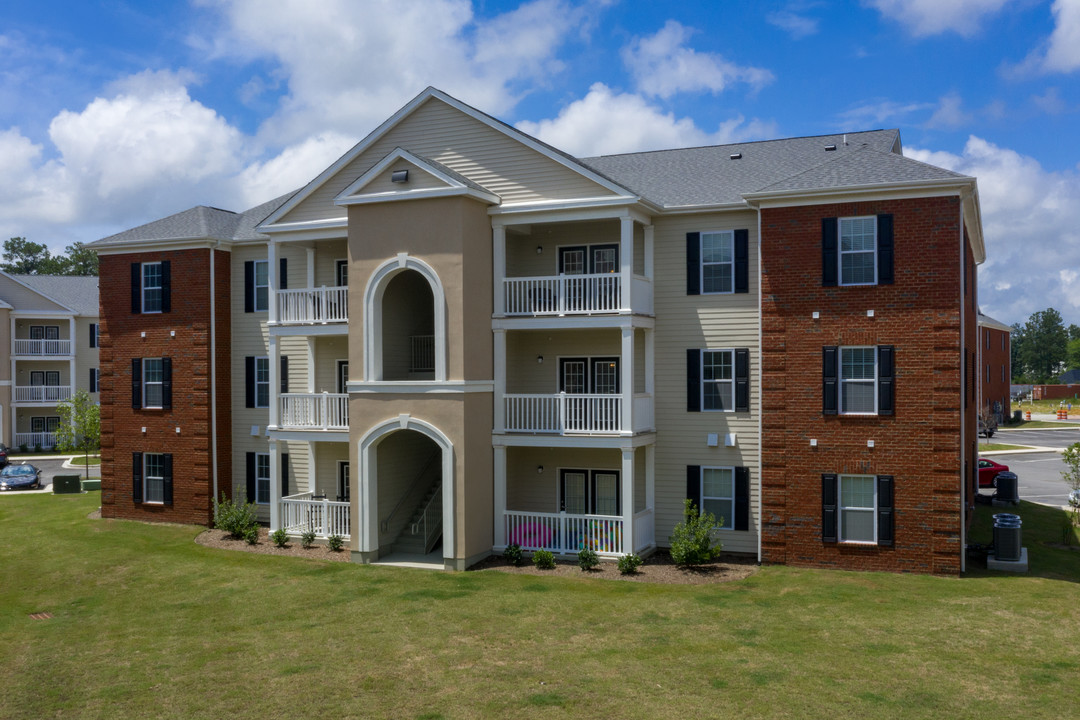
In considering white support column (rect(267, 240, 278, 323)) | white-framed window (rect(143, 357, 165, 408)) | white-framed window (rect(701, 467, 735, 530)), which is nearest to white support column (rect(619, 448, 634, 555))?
white-framed window (rect(701, 467, 735, 530))

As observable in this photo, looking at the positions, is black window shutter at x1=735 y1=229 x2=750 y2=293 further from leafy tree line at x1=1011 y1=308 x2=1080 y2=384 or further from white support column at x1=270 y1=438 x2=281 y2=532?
leafy tree line at x1=1011 y1=308 x2=1080 y2=384

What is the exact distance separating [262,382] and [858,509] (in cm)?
1849

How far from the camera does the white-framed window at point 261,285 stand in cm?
2736

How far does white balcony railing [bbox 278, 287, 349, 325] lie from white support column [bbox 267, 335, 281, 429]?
0.77 metres

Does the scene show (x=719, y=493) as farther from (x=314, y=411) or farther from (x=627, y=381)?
(x=314, y=411)

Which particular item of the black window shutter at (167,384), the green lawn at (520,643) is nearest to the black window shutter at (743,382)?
the green lawn at (520,643)

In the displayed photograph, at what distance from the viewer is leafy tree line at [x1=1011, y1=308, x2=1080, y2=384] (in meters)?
158

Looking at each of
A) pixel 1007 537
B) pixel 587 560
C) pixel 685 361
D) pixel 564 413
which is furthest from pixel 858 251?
pixel 587 560

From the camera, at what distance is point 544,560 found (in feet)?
68.6

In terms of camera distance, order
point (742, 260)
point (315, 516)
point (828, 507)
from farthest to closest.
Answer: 1. point (315, 516)
2. point (742, 260)
3. point (828, 507)

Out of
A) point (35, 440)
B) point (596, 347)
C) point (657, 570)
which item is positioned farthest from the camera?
point (35, 440)

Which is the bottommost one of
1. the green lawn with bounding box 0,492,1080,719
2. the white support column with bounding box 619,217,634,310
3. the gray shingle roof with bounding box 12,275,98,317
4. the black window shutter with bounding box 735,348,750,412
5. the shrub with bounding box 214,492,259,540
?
the green lawn with bounding box 0,492,1080,719

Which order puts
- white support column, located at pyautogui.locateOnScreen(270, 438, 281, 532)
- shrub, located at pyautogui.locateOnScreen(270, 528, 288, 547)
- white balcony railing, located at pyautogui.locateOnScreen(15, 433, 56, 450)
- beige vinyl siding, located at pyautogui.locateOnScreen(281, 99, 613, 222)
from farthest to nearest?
white balcony railing, located at pyautogui.locateOnScreen(15, 433, 56, 450) < white support column, located at pyautogui.locateOnScreen(270, 438, 281, 532) < shrub, located at pyautogui.locateOnScreen(270, 528, 288, 547) < beige vinyl siding, located at pyautogui.locateOnScreen(281, 99, 613, 222)

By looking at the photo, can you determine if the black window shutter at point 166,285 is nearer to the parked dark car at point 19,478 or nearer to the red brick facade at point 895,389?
the parked dark car at point 19,478
